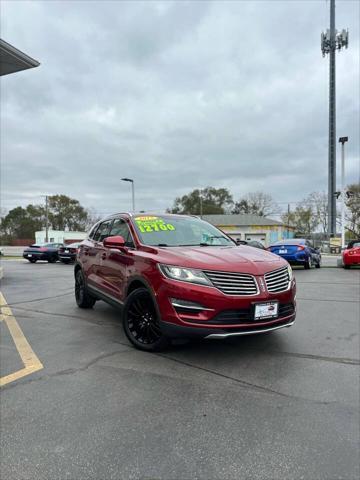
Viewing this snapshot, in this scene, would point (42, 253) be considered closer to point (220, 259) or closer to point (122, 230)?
point (122, 230)

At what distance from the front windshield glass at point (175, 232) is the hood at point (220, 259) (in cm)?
38

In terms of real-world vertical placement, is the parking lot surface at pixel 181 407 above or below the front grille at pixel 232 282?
Answer: below

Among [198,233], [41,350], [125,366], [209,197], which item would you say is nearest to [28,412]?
[125,366]

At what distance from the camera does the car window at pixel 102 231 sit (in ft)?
19.0

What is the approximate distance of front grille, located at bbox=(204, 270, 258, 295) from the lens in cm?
347

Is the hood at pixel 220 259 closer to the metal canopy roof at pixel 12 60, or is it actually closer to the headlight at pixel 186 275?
the headlight at pixel 186 275

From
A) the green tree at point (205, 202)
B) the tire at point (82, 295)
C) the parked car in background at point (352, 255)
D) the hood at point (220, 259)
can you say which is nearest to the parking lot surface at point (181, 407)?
the hood at point (220, 259)

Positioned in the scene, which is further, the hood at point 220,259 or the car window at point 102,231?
the car window at point 102,231

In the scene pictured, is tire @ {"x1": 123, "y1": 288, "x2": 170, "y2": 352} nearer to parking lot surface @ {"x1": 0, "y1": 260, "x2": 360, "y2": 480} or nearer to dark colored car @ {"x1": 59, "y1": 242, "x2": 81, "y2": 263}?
parking lot surface @ {"x1": 0, "y1": 260, "x2": 360, "y2": 480}

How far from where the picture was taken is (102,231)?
6.03 meters

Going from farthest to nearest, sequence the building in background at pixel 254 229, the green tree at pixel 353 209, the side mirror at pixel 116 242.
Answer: the building in background at pixel 254 229 < the green tree at pixel 353 209 < the side mirror at pixel 116 242

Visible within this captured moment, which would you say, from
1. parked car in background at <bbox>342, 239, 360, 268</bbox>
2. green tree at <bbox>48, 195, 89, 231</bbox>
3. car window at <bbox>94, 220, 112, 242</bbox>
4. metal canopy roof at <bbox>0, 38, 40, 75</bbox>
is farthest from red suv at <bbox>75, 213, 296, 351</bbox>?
green tree at <bbox>48, 195, 89, 231</bbox>

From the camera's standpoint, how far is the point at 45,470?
213 cm

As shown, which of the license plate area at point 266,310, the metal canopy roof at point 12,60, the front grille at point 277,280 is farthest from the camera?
the metal canopy roof at point 12,60
